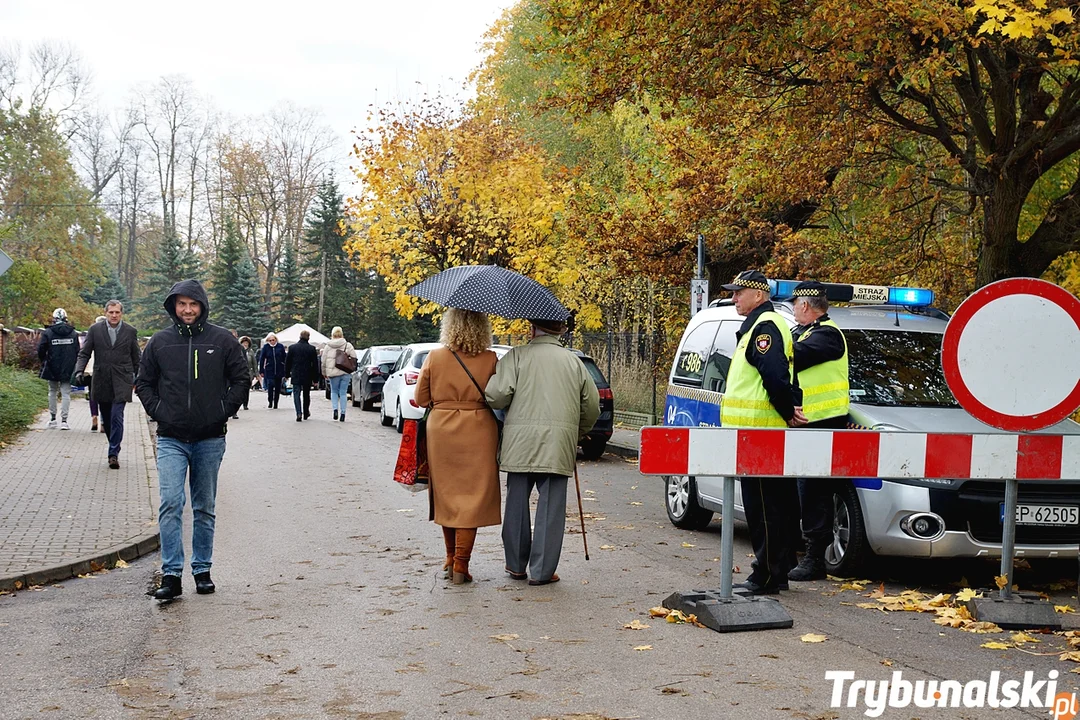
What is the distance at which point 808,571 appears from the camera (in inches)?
320

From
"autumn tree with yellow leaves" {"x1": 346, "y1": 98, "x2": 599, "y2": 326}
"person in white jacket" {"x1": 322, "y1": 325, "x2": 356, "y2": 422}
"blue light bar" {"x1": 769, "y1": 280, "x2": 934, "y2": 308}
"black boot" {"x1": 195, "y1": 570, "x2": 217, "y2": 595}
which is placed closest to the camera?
"black boot" {"x1": 195, "y1": 570, "x2": 217, "y2": 595}

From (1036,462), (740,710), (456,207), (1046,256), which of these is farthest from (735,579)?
(456,207)

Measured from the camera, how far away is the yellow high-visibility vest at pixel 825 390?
7.87 metres

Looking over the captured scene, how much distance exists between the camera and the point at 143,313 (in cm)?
8250

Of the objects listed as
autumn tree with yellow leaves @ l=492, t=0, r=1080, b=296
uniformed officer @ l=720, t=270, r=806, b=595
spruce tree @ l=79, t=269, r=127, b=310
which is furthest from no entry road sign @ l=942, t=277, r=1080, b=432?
spruce tree @ l=79, t=269, r=127, b=310

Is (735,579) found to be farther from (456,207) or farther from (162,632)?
(456,207)

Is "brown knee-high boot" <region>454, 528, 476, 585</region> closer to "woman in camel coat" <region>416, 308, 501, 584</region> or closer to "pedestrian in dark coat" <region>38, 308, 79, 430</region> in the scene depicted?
"woman in camel coat" <region>416, 308, 501, 584</region>

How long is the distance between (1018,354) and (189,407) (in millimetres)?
4892

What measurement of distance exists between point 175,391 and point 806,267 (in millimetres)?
12997

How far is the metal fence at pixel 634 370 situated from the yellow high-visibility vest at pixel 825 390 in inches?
615

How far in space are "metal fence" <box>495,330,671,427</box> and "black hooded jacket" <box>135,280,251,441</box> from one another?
1645cm

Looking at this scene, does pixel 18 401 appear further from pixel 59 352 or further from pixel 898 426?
pixel 898 426

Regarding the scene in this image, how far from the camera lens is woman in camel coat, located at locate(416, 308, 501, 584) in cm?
795

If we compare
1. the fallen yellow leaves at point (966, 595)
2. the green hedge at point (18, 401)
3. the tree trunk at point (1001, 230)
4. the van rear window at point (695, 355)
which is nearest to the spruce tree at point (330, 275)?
the green hedge at point (18, 401)
